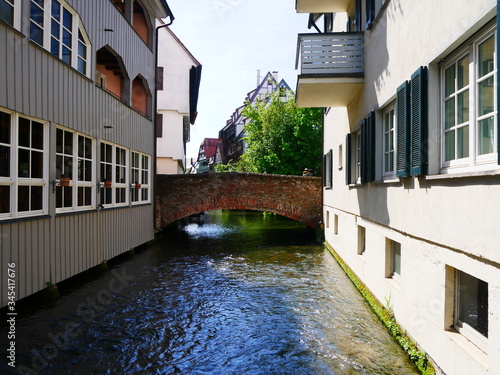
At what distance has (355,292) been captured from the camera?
8297mm

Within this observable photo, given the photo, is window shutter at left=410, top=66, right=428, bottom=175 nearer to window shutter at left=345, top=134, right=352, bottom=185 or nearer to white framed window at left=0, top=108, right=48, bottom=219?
window shutter at left=345, top=134, right=352, bottom=185

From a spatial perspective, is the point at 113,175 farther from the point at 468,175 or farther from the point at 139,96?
the point at 468,175

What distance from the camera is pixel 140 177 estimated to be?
13227mm

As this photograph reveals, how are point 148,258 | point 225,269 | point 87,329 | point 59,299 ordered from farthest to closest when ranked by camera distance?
point 148,258 < point 225,269 < point 59,299 < point 87,329

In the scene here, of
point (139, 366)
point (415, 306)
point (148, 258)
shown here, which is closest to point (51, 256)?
point (139, 366)


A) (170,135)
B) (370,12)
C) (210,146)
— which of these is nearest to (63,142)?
(370,12)

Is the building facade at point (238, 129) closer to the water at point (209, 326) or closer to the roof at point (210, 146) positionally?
the roof at point (210, 146)

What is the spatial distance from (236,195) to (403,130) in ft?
37.3

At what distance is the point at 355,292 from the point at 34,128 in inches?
263

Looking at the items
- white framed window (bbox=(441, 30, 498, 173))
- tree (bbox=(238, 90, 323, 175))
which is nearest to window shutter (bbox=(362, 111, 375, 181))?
white framed window (bbox=(441, 30, 498, 173))

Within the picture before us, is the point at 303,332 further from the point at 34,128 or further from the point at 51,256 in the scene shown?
the point at 34,128

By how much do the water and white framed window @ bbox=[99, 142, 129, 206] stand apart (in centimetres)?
183

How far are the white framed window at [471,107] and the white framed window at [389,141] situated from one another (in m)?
2.24

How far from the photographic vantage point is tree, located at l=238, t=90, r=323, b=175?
27.1m
